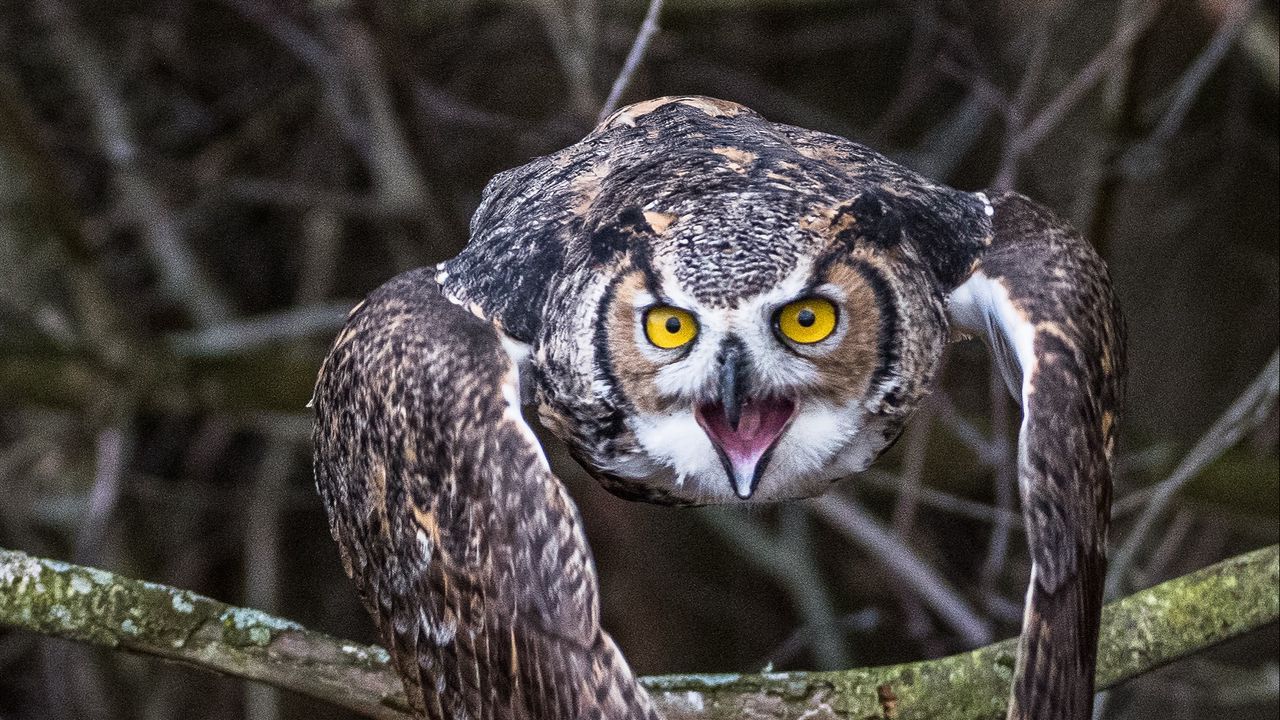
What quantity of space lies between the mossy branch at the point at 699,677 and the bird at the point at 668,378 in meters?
0.14

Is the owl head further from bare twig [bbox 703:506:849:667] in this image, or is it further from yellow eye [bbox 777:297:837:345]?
bare twig [bbox 703:506:849:667]

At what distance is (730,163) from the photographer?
2.20 metres

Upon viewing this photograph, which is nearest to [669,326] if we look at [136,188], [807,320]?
[807,320]

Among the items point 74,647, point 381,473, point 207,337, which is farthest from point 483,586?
point 74,647

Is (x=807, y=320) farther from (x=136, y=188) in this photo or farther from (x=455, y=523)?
(x=136, y=188)

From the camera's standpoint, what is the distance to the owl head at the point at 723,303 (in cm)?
199

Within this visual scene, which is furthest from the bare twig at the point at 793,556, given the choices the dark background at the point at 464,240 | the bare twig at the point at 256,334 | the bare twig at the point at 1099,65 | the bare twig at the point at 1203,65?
the bare twig at the point at 1203,65

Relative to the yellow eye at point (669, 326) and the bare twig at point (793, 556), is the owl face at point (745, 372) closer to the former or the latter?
the yellow eye at point (669, 326)

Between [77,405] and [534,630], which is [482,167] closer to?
[77,405]

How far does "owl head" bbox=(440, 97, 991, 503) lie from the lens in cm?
199

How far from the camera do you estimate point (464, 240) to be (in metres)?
A: 4.30

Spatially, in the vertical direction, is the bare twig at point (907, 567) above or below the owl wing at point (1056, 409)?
below

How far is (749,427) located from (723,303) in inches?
9.6

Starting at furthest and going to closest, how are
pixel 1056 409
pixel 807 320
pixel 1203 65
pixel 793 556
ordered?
pixel 793 556 → pixel 1203 65 → pixel 807 320 → pixel 1056 409
